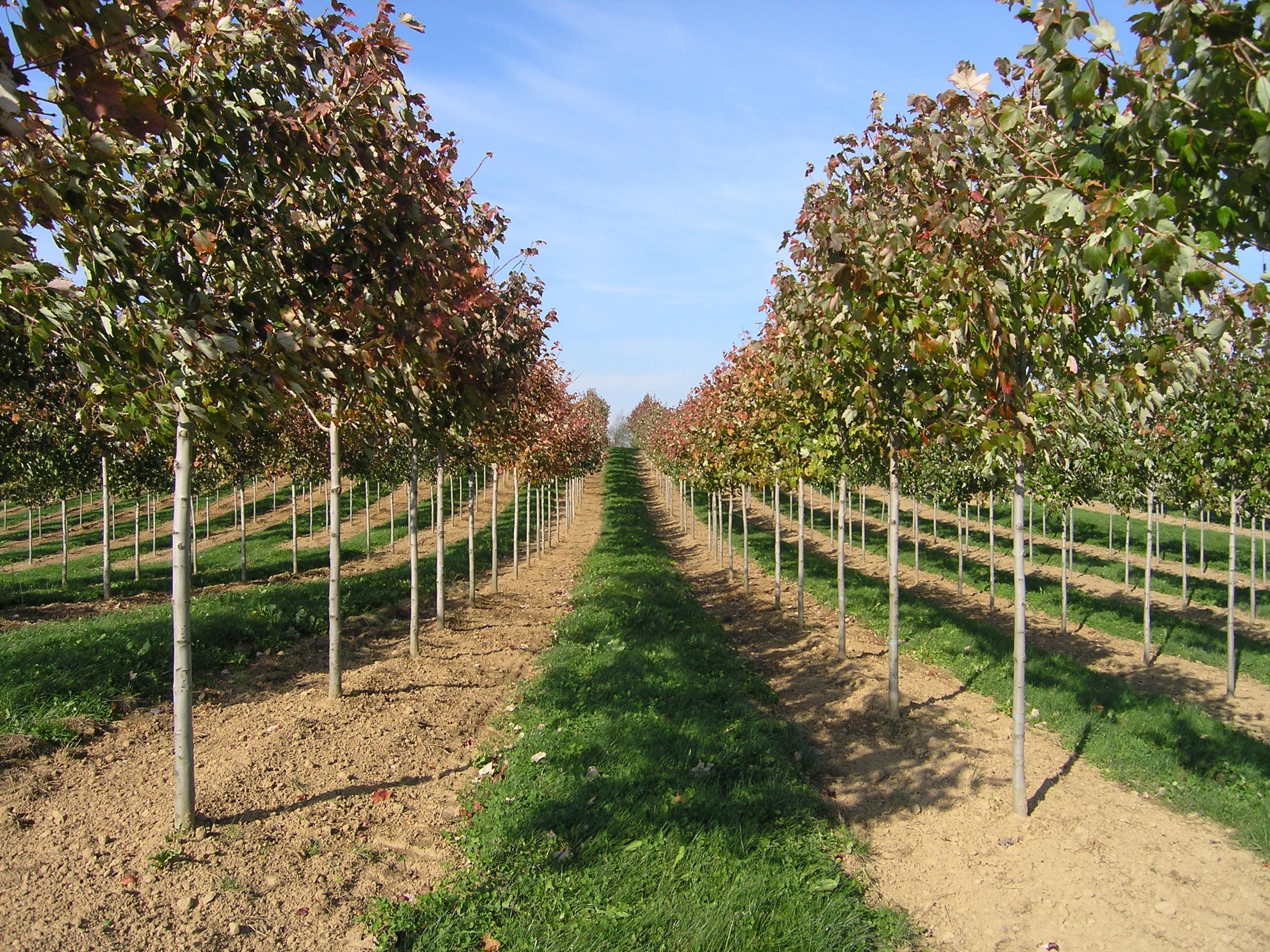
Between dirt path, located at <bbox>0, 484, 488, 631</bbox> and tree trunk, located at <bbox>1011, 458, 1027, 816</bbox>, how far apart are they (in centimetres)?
1387

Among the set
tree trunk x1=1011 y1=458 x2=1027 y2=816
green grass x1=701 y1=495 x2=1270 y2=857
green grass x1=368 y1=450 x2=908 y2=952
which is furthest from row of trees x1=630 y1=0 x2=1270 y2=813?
green grass x1=368 y1=450 x2=908 y2=952

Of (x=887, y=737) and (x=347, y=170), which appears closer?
(x=347, y=170)

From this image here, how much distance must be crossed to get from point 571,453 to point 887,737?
57.3ft

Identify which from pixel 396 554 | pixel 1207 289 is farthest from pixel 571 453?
pixel 1207 289

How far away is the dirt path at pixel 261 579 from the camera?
44.5ft

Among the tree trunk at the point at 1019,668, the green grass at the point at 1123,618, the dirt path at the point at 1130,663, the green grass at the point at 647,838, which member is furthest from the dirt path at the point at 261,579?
the tree trunk at the point at 1019,668

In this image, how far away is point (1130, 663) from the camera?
1282 cm

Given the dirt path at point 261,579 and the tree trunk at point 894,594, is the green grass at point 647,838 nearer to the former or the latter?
the tree trunk at point 894,594

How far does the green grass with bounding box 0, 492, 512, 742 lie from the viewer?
6.65 metres

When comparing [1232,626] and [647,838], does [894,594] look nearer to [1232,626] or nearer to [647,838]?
[647,838]

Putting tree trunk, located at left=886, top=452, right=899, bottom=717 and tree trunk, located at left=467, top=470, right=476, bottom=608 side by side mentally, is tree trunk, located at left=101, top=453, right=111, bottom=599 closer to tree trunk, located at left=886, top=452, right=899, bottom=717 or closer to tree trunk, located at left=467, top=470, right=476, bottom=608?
tree trunk, located at left=467, top=470, right=476, bottom=608

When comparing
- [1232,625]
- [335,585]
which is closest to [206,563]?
[335,585]

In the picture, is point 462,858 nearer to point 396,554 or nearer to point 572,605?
point 572,605

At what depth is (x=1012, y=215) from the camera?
15.1ft
